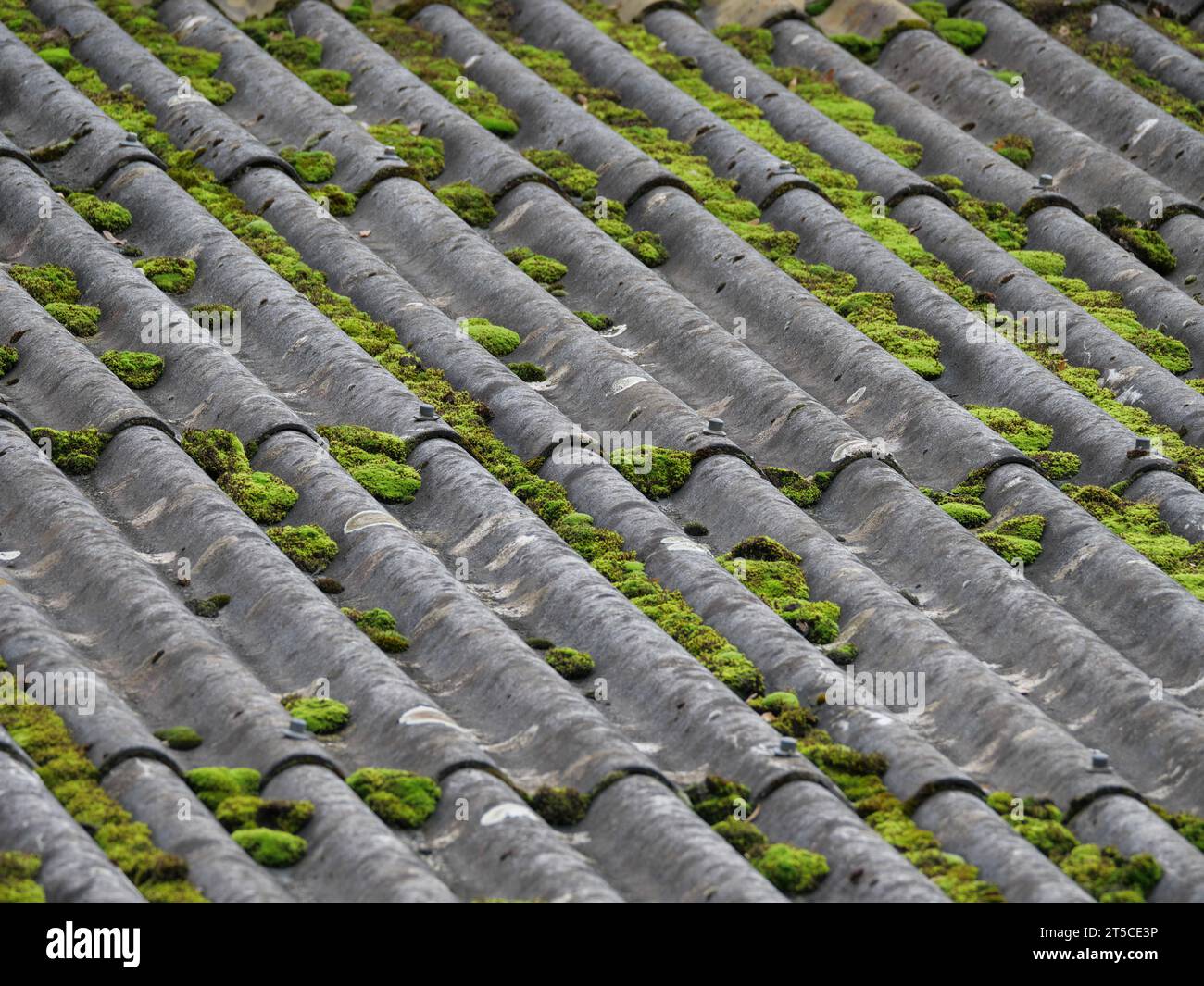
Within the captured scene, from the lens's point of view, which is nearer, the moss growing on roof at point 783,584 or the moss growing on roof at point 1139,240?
the moss growing on roof at point 783,584

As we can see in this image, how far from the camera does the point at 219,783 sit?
37.8 feet

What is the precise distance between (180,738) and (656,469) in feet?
16.6

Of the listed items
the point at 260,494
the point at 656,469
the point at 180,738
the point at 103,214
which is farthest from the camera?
the point at 103,214

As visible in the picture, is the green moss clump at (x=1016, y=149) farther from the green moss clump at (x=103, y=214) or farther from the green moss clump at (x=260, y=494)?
the green moss clump at (x=260, y=494)

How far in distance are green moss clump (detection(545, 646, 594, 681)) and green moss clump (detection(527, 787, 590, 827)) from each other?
1.40 m

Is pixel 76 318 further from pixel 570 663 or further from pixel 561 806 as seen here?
pixel 561 806

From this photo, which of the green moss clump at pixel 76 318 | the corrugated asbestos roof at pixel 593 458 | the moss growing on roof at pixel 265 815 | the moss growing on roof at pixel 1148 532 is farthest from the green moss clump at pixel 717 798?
the green moss clump at pixel 76 318

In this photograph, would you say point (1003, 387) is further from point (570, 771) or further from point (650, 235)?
point (570, 771)

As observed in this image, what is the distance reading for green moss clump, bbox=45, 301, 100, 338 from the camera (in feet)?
53.3

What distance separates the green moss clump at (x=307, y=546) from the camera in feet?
45.3

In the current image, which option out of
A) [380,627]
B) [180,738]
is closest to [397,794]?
[180,738]

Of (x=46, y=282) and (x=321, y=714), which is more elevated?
(x=46, y=282)

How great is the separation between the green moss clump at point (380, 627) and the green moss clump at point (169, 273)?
514 cm
